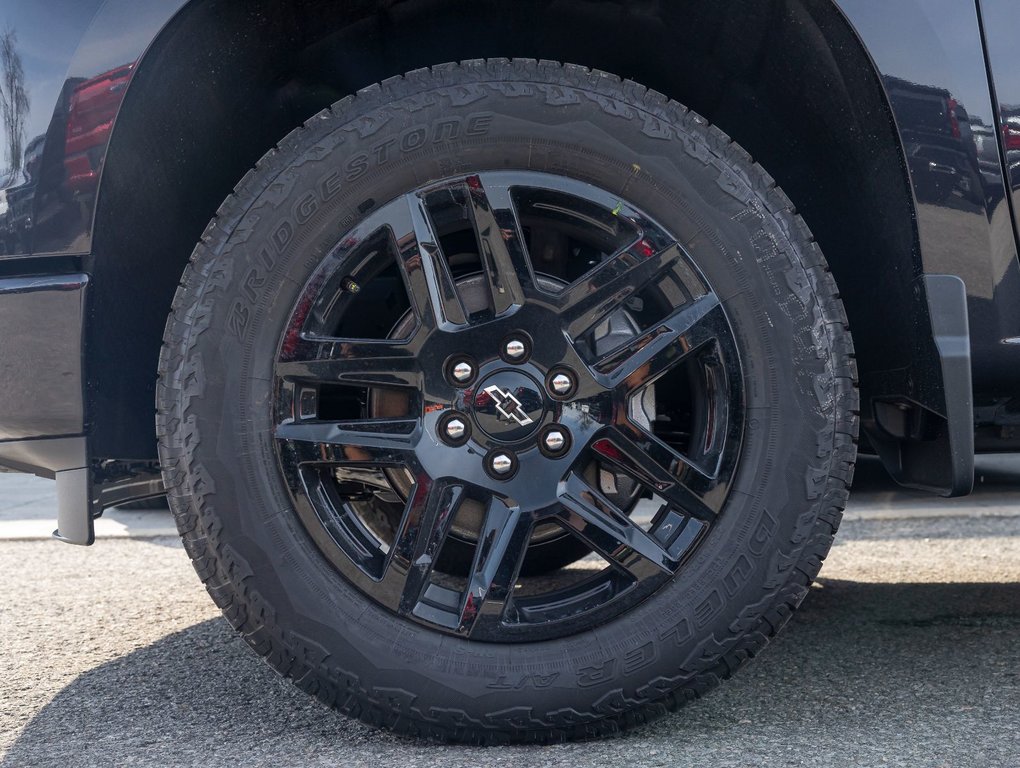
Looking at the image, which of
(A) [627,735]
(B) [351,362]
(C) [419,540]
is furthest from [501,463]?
(A) [627,735]

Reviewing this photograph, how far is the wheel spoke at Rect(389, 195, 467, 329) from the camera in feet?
5.02

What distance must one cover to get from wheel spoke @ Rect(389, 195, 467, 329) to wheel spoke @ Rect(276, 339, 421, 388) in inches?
3.0

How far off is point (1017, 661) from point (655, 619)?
3.04 ft

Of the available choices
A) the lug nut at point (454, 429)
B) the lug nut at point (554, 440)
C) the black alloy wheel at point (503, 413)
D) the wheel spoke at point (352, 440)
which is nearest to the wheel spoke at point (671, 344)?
the black alloy wheel at point (503, 413)

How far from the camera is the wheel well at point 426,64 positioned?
160 cm

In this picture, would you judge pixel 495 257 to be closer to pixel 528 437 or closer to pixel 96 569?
pixel 528 437

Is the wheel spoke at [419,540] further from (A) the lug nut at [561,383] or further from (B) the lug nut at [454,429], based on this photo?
(A) the lug nut at [561,383]

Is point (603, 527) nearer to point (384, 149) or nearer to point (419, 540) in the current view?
point (419, 540)

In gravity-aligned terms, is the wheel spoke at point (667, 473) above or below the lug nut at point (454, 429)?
below

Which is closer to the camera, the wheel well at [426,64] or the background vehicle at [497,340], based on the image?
the background vehicle at [497,340]

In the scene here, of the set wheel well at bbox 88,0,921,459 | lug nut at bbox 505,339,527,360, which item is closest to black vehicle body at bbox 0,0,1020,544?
wheel well at bbox 88,0,921,459

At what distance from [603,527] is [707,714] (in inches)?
16.0

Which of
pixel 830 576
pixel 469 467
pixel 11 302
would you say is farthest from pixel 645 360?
pixel 830 576

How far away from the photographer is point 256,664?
1976 millimetres
